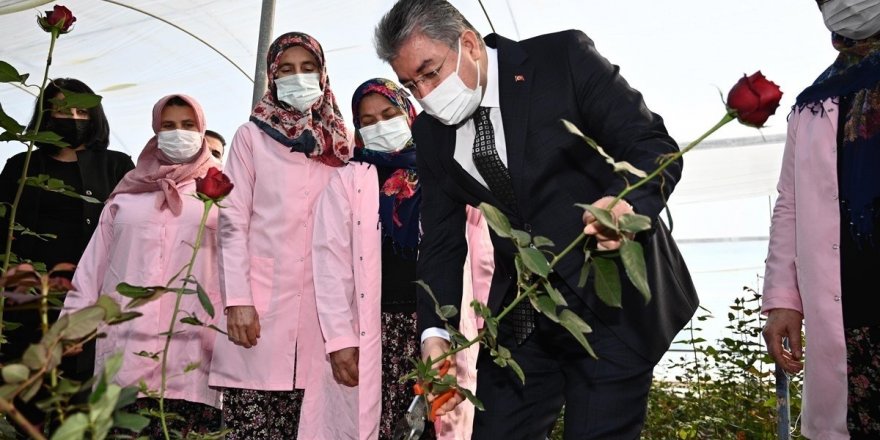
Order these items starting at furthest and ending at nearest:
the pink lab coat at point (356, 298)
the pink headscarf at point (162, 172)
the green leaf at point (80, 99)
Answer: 1. the pink headscarf at point (162, 172)
2. the pink lab coat at point (356, 298)
3. the green leaf at point (80, 99)

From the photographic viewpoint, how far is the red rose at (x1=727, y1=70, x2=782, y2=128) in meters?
1.14

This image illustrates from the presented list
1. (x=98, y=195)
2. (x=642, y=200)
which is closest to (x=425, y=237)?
(x=642, y=200)

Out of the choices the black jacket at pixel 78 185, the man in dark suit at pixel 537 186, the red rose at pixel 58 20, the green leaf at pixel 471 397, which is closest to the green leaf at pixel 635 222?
the green leaf at pixel 471 397

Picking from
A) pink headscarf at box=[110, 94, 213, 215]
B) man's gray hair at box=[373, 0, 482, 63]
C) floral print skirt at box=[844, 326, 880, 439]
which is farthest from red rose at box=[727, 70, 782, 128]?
pink headscarf at box=[110, 94, 213, 215]

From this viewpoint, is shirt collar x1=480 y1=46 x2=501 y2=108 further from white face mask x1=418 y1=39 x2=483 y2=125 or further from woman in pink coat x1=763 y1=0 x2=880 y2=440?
woman in pink coat x1=763 y1=0 x2=880 y2=440

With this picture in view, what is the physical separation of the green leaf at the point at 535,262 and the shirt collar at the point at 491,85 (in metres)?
1.14

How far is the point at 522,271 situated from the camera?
1184 millimetres

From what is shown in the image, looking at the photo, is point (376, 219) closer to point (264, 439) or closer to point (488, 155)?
point (264, 439)

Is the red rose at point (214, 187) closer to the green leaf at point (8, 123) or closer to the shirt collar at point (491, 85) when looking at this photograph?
the green leaf at point (8, 123)

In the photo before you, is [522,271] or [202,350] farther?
[202,350]

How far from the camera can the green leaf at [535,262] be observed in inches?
42.9

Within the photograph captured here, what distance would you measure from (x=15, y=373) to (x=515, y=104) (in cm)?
152

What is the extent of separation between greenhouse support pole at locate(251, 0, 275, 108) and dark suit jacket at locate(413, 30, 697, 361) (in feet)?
12.3

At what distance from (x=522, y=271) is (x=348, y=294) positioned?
2.17 meters
